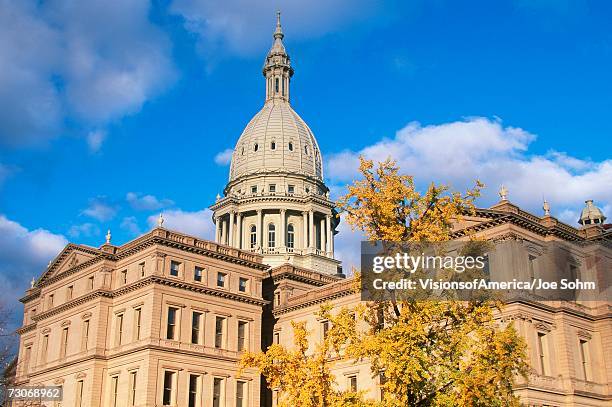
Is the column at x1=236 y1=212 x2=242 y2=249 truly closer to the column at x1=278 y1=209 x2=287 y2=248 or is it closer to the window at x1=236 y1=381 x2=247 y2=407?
the column at x1=278 y1=209 x2=287 y2=248

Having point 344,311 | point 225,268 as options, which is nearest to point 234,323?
point 225,268

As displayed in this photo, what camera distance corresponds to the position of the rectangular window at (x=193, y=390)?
195 ft

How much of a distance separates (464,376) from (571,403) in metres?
27.4

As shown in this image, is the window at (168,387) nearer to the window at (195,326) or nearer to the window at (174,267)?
the window at (195,326)

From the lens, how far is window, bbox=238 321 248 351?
65.2m

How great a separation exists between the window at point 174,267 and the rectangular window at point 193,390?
889 centimetres

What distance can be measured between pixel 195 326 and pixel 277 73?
2368 inches

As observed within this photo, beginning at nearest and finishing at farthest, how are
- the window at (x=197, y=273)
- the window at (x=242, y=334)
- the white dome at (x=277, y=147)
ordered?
the window at (x=197, y=273)
the window at (x=242, y=334)
the white dome at (x=277, y=147)

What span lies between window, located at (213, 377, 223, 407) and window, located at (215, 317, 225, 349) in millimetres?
3005

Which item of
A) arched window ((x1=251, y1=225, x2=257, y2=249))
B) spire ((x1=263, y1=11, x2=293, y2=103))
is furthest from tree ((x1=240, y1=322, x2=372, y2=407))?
spire ((x1=263, y1=11, x2=293, y2=103))

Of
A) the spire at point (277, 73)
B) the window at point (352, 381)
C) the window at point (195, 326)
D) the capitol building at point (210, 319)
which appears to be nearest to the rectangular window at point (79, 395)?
the capitol building at point (210, 319)

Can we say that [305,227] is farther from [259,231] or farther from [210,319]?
[210,319]

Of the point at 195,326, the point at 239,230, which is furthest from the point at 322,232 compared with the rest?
the point at 195,326

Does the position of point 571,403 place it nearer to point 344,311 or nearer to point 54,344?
point 344,311
